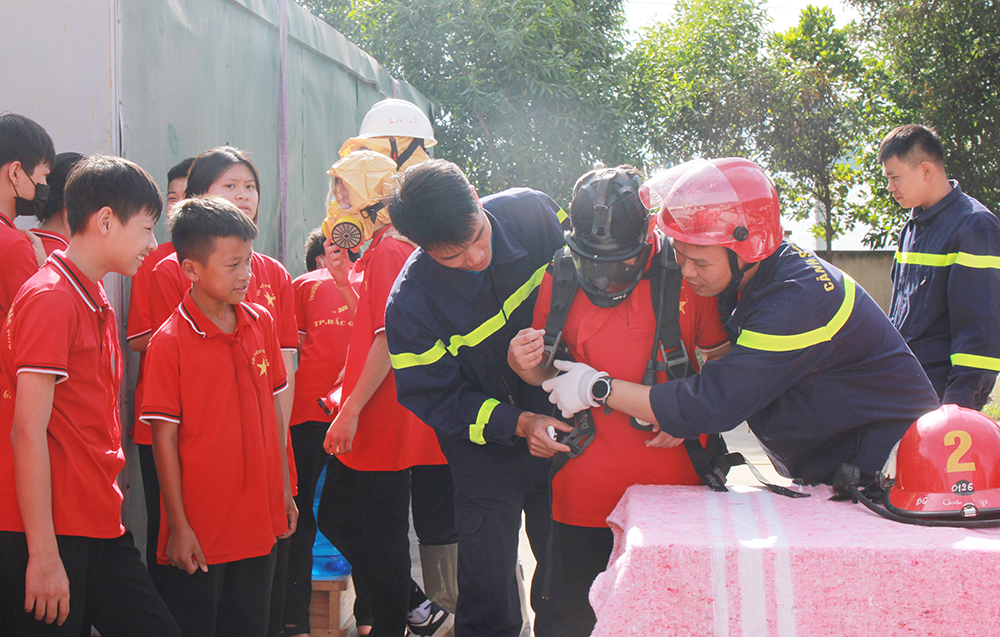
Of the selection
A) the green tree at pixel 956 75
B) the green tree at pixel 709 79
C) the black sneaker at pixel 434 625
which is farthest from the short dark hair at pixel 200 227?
the green tree at pixel 956 75

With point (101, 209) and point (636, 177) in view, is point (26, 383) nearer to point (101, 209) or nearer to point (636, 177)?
point (101, 209)

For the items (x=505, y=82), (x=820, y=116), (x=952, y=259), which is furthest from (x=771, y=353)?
(x=820, y=116)

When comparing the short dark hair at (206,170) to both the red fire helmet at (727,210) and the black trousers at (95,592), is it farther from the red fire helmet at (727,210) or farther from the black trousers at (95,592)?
the red fire helmet at (727,210)

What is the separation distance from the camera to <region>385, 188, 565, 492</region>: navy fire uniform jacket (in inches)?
96.0

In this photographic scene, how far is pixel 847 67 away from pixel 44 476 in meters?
16.2

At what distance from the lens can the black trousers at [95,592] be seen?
2025 millimetres

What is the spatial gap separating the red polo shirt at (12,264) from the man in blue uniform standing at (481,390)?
1.10m

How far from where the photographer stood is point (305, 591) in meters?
3.28

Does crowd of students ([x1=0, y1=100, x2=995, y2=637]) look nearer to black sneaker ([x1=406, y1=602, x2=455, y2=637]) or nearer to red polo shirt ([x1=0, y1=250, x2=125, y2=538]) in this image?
red polo shirt ([x1=0, y1=250, x2=125, y2=538])

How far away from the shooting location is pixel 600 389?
202 centimetres

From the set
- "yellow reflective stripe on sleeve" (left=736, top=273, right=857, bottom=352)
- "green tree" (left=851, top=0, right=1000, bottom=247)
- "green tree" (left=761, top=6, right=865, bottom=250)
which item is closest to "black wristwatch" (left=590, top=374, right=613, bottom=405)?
"yellow reflective stripe on sleeve" (left=736, top=273, right=857, bottom=352)

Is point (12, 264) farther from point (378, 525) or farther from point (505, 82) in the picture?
point (505, 82)

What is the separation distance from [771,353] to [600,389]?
422 mm

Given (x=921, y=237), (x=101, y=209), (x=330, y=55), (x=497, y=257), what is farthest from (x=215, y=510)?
(x=330, y=55)
